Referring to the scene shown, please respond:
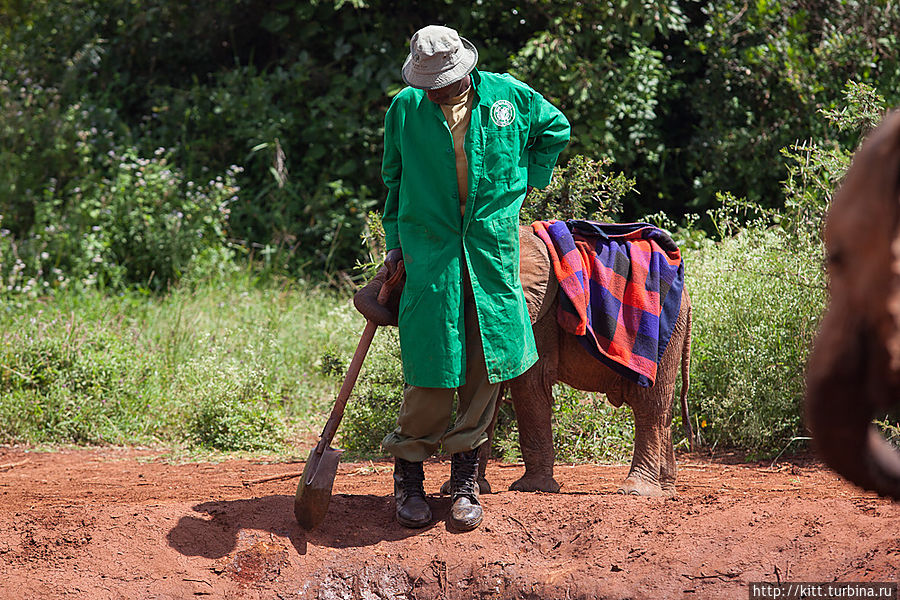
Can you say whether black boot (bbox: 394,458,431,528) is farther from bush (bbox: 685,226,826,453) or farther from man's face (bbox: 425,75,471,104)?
bush (bbox: 685,226,826,453)

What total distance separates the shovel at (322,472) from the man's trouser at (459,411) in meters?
0.24

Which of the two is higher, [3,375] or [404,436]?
[404,436]

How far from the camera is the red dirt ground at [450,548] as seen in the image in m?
3.45

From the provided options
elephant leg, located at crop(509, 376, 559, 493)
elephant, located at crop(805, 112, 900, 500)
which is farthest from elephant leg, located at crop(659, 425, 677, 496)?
elephant, located at crop(805, 112, 900, 500)

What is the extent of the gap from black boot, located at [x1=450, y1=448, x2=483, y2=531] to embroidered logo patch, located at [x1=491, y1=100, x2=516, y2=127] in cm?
135

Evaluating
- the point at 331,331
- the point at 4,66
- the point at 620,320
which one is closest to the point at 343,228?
the point at 331,331

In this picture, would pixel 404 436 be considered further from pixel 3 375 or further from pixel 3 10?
pixel 3 10

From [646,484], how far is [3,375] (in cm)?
430

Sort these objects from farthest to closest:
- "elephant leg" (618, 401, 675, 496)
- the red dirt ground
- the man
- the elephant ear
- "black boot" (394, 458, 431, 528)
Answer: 1. "elephant leg" (618, 401, 675, 496)
2. the elephant ear
3. "black boot" (394, 458, 431, 528)
4. the man
5. the red dirt ground

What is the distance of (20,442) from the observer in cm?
616

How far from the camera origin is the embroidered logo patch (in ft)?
12.7

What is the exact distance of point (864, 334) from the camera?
1.84 m

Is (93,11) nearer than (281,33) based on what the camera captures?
No

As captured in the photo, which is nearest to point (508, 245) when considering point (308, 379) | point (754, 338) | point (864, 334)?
point (864, 334)
